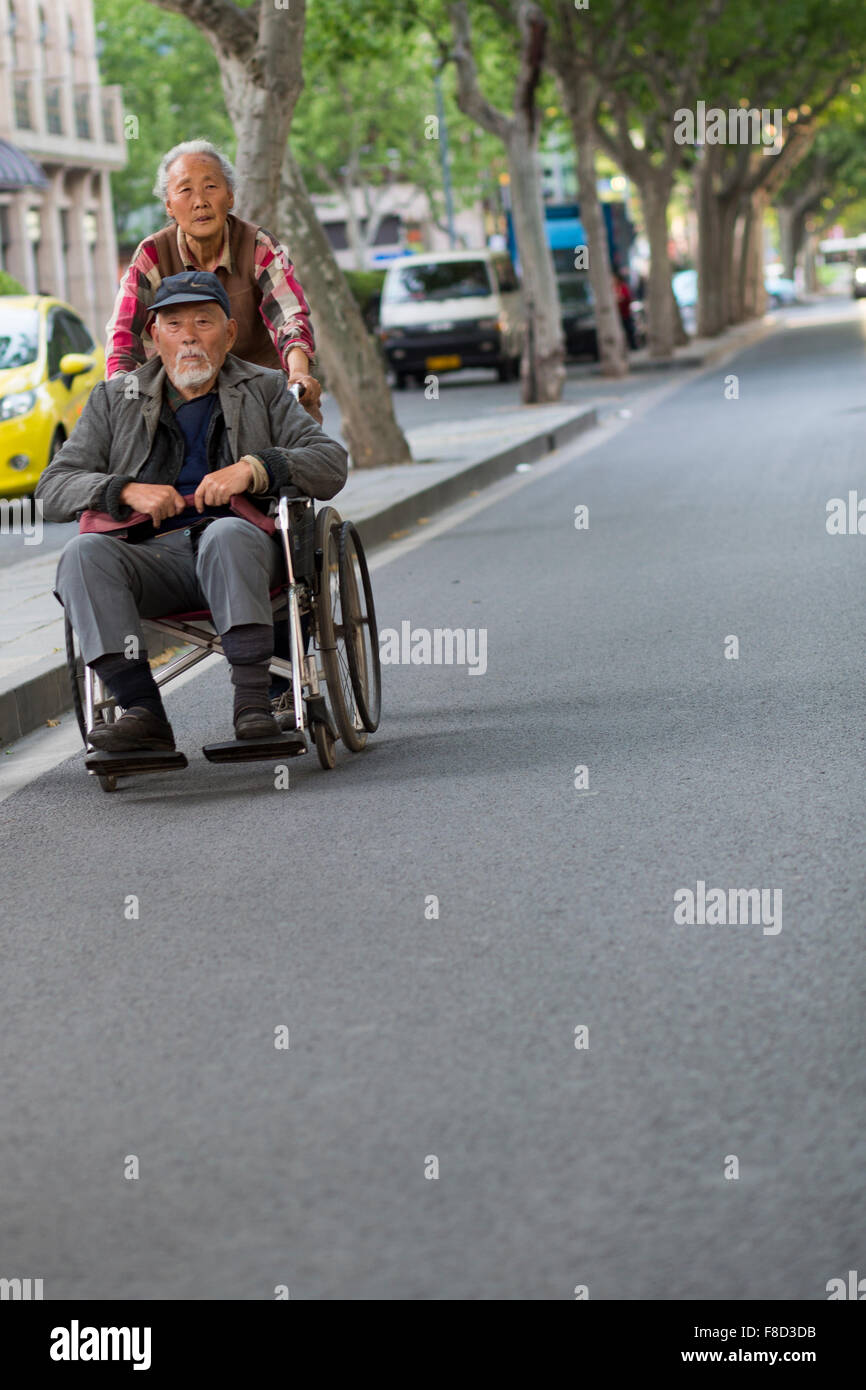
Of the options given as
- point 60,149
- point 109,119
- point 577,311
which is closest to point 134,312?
point 577,311

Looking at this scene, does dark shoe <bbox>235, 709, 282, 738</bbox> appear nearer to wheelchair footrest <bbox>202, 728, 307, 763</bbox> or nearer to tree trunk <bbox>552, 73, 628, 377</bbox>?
wheelchair footrest <bbox>202, 728, 307, 763</bbox>

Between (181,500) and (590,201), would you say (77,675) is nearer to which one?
(181,500)

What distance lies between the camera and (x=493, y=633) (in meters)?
9.82

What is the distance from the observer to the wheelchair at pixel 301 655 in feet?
21.9

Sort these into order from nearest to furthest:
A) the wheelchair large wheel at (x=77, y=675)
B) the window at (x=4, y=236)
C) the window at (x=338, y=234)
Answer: the wheelchair large wheel at (x=77, y=675)
the window at (x=4, y=236)
the window at (x=338, y=234)

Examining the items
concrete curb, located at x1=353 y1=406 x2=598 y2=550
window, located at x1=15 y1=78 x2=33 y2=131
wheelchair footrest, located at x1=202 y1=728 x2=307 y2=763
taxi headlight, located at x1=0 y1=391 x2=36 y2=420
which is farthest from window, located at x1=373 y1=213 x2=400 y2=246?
wheelchair footrest, located at x1=202 y1=728 x2=307 y2=763

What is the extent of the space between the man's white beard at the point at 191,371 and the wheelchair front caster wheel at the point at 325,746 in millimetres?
1115

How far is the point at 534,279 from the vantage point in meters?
27.8

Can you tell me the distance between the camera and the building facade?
50.1 metres

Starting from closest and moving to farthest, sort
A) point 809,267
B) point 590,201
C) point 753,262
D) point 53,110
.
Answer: point 590,201 → point 53,110 → point 753,262 → point 809,267

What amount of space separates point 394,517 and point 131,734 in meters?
7.98

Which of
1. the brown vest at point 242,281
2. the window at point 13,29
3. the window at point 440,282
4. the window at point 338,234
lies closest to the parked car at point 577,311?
the window at point 440,282

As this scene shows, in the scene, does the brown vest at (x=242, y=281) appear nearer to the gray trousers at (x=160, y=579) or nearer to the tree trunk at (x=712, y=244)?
the gray trousers at (x=160, y=579)
